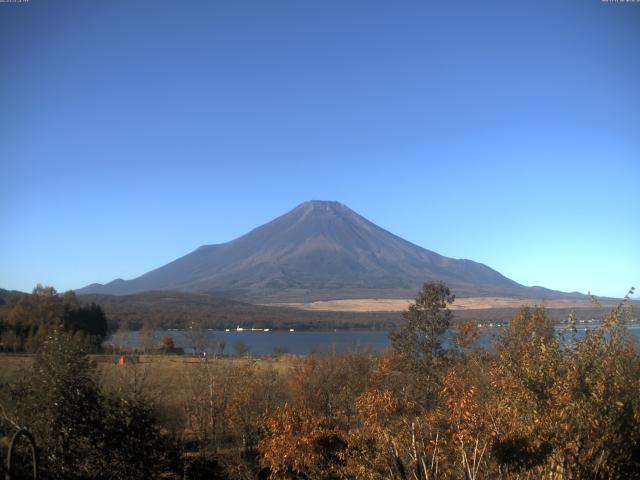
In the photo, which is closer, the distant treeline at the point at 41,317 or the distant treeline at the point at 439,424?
the distant treeline at the point at 439,424

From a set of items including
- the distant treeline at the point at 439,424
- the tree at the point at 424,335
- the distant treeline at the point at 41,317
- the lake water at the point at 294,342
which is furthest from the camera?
the distant treeline at the point at 41,317

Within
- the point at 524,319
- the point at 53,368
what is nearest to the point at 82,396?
the point at 53,368

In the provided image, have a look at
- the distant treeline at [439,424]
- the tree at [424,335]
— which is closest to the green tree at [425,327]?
the tree at [424,335]

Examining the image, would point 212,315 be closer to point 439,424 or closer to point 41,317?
point 41,317

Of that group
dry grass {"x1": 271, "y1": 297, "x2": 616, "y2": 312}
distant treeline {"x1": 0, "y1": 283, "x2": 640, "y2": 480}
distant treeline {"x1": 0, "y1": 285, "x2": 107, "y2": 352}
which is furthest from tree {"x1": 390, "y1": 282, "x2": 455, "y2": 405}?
dry grass {"x1": 271, "y1": 297, "x2": 616, "y2": 312}

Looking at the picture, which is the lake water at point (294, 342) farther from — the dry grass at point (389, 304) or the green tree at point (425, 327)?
the dry grass at point (389, 304)

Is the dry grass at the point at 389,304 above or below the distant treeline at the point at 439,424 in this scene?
below

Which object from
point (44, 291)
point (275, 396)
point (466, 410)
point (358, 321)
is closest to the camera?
point (466, 410)

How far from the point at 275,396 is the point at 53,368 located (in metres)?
11.4

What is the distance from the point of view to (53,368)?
9.74m

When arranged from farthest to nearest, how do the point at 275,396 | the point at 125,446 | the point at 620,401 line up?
the point at 275,396, the point at 125,446, the point at 620,401

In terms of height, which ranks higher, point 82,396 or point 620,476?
point 82,396

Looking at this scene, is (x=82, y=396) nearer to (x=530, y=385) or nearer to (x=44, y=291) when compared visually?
(x=530, y=385)

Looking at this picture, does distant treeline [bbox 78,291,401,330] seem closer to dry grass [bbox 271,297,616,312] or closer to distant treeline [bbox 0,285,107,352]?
dry grass [bbox 271,297,616,312]
